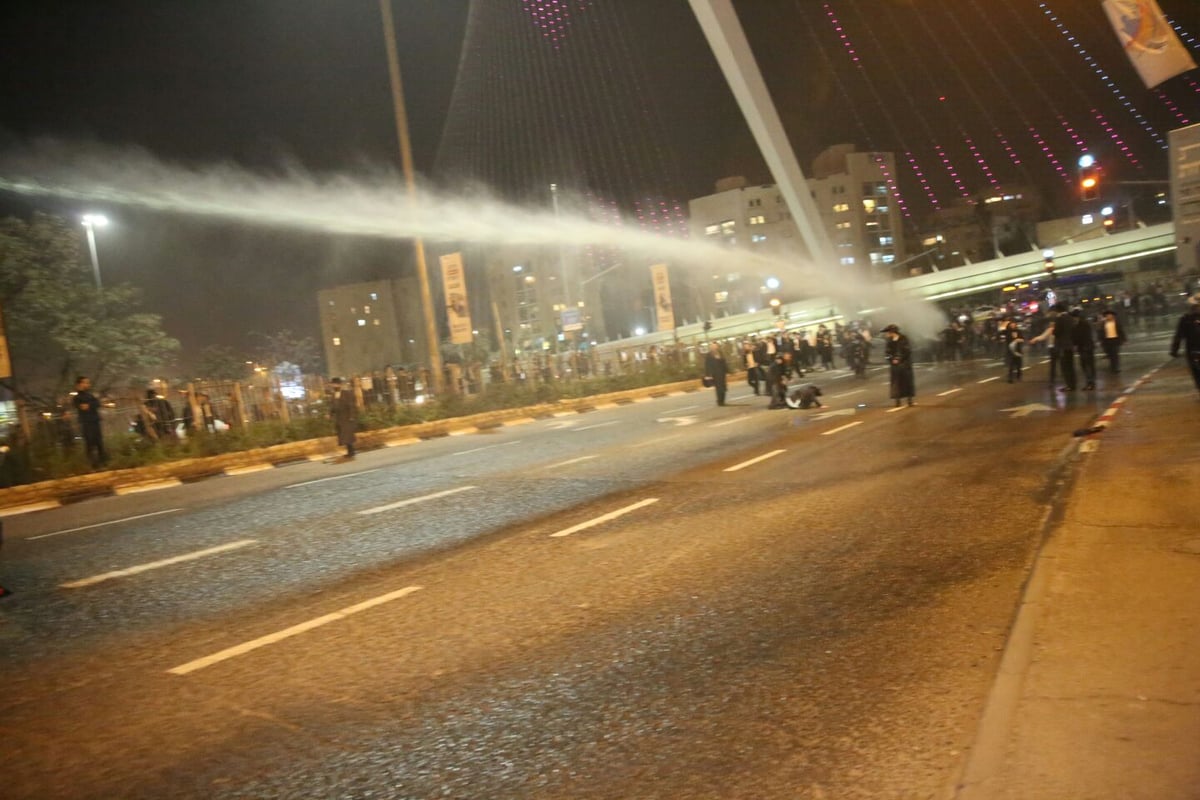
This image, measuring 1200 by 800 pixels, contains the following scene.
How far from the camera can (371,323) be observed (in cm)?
11875

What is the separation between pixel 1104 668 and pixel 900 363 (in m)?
16.0

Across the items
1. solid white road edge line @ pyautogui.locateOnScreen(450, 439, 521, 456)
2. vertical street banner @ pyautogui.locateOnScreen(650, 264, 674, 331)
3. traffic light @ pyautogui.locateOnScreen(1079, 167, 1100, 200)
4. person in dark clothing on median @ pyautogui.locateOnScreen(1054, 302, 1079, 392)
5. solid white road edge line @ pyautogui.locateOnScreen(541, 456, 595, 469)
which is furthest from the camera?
vertical street banner @ pyautogui.locateOnScreen(650, 264, 674, 331)

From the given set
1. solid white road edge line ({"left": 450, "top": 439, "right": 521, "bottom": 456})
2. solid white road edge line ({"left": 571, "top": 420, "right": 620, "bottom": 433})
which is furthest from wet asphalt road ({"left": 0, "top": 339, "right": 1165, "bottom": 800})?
solid white road edge line ({"left": 571, "top": 420, "right": 620, "bottom": 433})

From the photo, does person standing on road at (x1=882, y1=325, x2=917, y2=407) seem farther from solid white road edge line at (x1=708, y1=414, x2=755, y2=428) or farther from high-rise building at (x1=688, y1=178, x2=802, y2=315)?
high-rise building at (x1=688, y1=178, x2=802, y2=315)

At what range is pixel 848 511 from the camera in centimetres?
848

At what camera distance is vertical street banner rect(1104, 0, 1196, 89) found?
14992 millimetres

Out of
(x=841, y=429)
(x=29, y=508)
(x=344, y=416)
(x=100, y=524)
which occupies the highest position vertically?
(x=344, y=416)

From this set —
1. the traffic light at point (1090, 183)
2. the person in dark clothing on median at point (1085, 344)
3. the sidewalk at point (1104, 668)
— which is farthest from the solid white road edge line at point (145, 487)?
the traffic light at point (1090, 183)

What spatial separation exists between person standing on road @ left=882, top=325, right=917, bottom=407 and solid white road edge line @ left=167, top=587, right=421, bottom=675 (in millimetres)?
15053

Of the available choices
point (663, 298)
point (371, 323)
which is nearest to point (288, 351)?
point (371, 323)

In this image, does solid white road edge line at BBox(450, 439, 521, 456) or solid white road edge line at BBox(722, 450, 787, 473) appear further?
solid white road edge line at BBox(450, 439, 521, 456)

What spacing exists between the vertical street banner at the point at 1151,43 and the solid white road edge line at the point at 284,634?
51.7 feet

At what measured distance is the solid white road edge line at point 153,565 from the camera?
7355mm

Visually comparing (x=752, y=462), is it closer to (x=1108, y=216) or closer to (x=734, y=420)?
(x=734, y=420)
